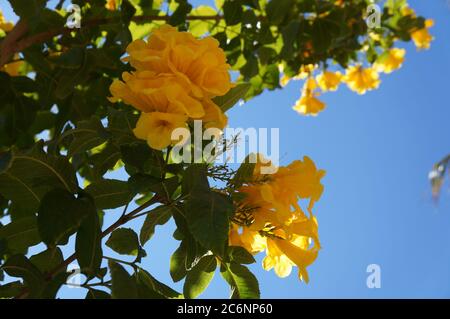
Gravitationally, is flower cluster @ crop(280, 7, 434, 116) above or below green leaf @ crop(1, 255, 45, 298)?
above

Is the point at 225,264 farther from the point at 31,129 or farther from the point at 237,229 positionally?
the point at 31,129

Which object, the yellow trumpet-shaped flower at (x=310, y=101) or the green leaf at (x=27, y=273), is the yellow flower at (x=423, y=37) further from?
the green leaf at (x=27, y=273)

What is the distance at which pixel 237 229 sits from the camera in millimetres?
1032

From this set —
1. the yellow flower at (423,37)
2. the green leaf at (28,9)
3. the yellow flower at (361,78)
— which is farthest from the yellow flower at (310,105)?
the green leaf at (28,9)

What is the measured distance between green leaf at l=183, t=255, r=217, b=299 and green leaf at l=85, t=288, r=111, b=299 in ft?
0.70

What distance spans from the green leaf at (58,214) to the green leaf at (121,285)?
15 cm

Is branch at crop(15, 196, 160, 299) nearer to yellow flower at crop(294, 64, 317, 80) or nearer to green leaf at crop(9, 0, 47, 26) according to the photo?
green leaf at crop(9, 0, 47, 26)

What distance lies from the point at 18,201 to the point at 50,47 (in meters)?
1.06

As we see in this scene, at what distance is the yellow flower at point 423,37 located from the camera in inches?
167

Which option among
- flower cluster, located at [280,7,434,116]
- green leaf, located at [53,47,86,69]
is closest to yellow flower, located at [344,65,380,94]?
flower cluster, located at [280,7,434,116]

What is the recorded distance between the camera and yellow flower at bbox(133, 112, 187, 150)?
2.73ft

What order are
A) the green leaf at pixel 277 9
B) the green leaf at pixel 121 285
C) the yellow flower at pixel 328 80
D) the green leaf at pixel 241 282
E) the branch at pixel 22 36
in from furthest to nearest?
the yellow flower at pixel 328 80
the green leaf at pixel 277 9
the branch at pixel 22 36
the green leaf at pixel 241 282
the green leaf at pixel 121 285

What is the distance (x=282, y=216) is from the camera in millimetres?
907
